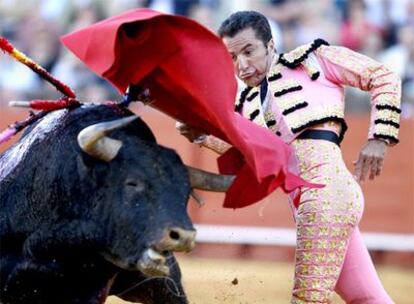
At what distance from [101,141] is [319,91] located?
0.84 m

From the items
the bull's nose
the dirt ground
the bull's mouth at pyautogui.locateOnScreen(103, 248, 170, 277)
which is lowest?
the dirt ground

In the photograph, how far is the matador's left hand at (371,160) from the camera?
423 cm

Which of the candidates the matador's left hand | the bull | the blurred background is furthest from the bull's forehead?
the blurred background

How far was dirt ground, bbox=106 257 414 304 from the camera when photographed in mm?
6977

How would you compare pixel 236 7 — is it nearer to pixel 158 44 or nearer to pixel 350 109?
pixel 350 109

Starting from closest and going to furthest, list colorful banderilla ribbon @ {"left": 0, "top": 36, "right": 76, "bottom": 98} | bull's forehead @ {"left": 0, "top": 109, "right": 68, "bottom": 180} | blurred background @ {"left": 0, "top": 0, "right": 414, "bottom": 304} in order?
bull's forehead @ {"left": 0, "top": 109, "right": 68, "bottom": 180}, colorful banderilla ribbon @ {"left": 0, "top": 36, "right": 76, "bottom": 98}, blurred background @ {"left": 0, "top": 0, "right": 414, "bottom": 304}

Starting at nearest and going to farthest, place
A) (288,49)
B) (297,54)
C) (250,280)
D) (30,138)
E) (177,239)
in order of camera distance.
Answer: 1. (177,239)
2. (30,138)
3. (297,54)
4. (250,280)
5. (288,49)

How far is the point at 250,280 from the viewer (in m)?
7.66

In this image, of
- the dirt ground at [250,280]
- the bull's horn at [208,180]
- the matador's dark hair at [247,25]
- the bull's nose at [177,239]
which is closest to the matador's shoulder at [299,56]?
the matador's dark hair at [247,25]

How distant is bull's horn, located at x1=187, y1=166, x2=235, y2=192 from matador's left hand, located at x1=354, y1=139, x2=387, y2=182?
40 cm

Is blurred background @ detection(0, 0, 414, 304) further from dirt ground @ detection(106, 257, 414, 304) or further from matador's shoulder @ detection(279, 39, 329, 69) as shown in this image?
matador's shoulder @ detection(279, 39, 329, 69)

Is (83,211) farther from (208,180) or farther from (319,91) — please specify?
(319,91)

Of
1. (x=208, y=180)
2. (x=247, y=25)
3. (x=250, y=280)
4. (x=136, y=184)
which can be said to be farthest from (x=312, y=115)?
(x=250, y=280)

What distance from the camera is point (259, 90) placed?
4504mm
